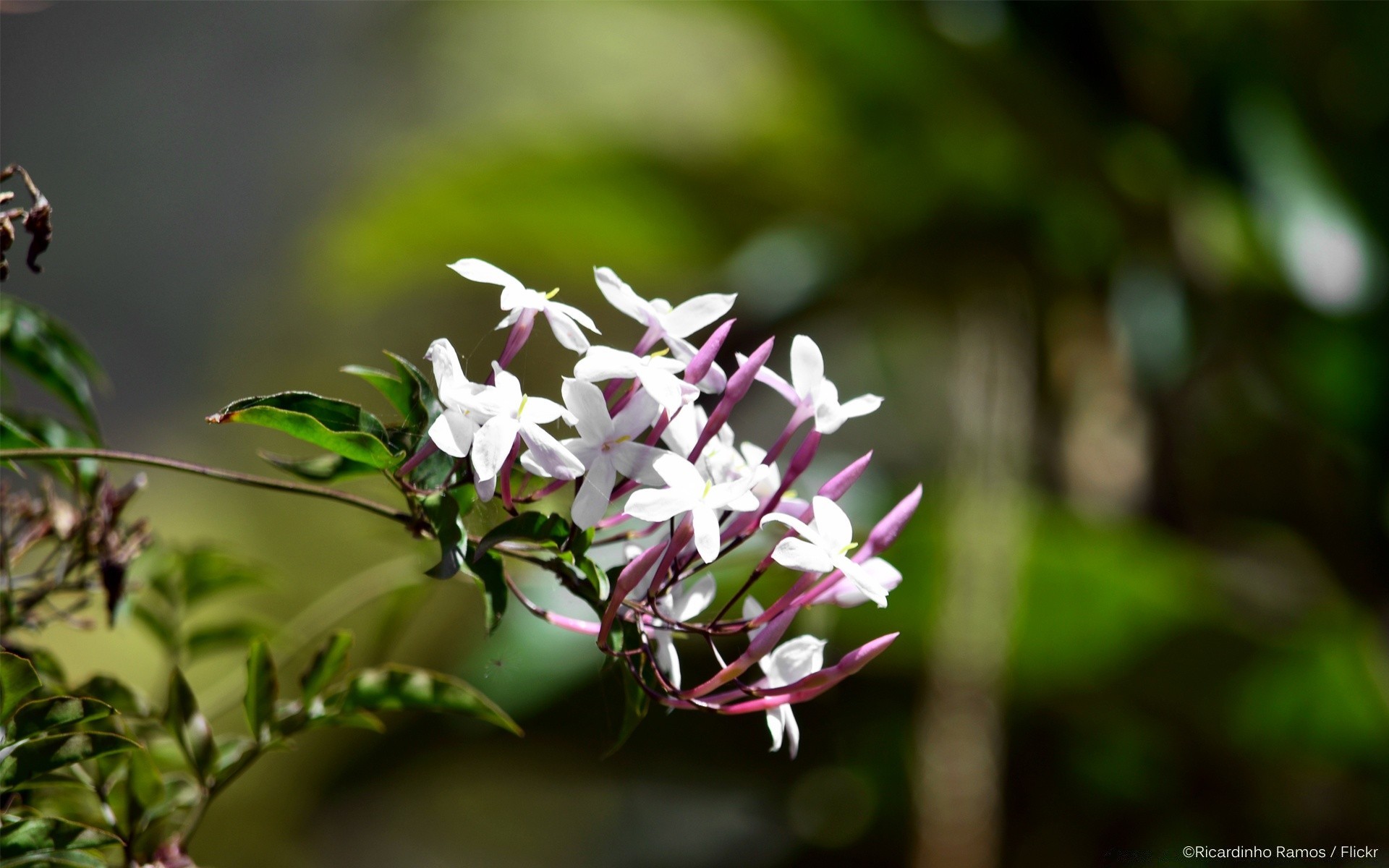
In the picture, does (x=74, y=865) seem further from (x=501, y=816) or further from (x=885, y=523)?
(x=501, y=816)

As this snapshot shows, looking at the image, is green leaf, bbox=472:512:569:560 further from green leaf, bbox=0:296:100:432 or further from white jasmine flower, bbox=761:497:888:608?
green leaf, bbox=0:296:100:432

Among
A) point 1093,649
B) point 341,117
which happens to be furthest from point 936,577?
point 341,117

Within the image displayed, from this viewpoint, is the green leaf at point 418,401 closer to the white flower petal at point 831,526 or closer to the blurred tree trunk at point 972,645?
the white flower petal at point 831,526

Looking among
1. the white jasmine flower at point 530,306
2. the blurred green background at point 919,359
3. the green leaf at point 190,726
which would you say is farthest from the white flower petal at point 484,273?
the blurred green background at point 919,359

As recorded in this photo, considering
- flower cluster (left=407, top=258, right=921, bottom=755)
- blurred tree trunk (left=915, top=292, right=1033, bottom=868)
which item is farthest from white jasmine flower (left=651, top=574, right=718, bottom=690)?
blurred tree trunk (left=915, top=292, right=1033, bottom=868)

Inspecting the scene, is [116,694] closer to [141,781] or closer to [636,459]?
[141,781]

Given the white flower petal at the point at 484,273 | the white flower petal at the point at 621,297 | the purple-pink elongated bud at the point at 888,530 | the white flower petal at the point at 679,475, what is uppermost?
the white flower petal at the point at 484,273
